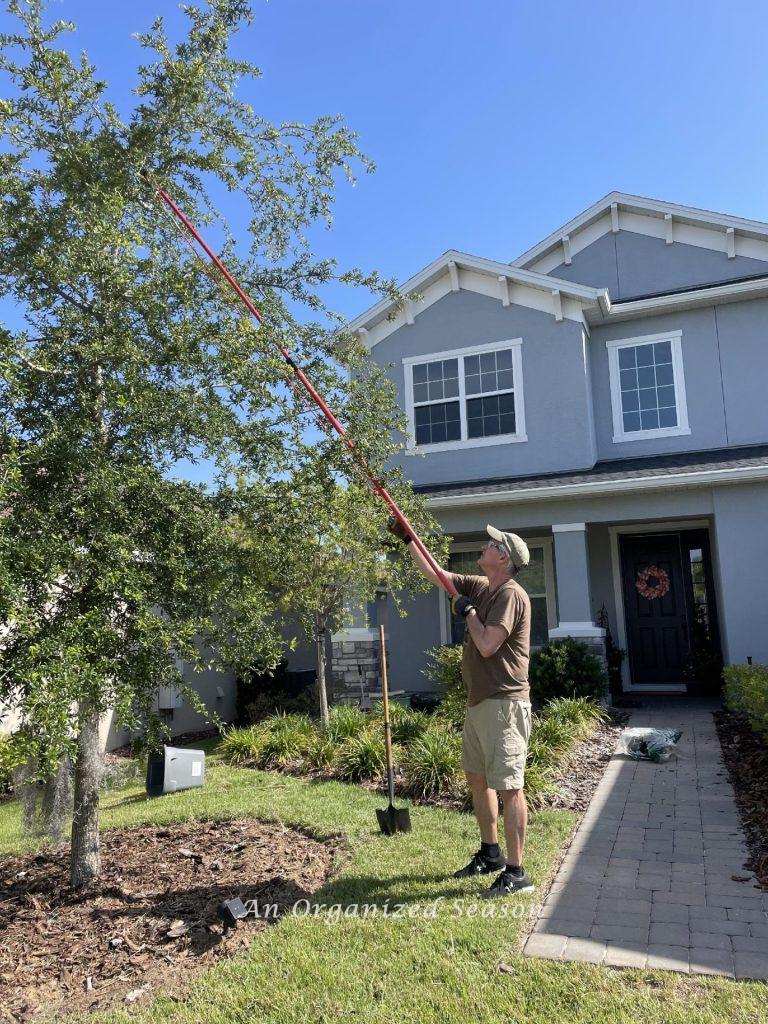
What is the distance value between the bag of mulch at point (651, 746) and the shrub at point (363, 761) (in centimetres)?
240

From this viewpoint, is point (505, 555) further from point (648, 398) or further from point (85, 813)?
point (648, 398)

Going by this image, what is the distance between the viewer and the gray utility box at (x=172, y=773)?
707cm

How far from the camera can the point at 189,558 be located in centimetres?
409

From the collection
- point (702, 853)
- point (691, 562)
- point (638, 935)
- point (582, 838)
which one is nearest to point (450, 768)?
point (582, 838)

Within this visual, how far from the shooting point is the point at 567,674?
362 inches

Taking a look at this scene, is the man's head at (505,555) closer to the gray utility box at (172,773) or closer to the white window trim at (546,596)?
the gray utility box at (172,773)

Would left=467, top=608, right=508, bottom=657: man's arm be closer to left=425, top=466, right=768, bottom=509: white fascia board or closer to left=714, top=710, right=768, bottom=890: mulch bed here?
left=714, top=710, right=768, bottom=890: mulch bed

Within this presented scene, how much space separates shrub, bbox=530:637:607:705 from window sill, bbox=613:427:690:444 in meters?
3.62

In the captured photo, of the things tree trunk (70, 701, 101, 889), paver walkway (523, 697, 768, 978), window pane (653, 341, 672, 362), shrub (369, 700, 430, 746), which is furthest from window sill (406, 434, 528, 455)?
tree trunk (70, 701, 101, 889)

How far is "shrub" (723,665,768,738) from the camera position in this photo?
20.4 ft

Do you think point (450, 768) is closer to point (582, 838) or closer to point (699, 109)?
point (582, 838)

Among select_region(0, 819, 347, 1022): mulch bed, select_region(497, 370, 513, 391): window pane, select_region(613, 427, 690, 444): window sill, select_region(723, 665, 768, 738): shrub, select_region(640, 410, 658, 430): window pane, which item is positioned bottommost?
select_region(0, 819, 347, 1022): mulch bed

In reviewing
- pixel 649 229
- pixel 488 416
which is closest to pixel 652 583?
pixel 488 416

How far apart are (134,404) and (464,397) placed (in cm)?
846
